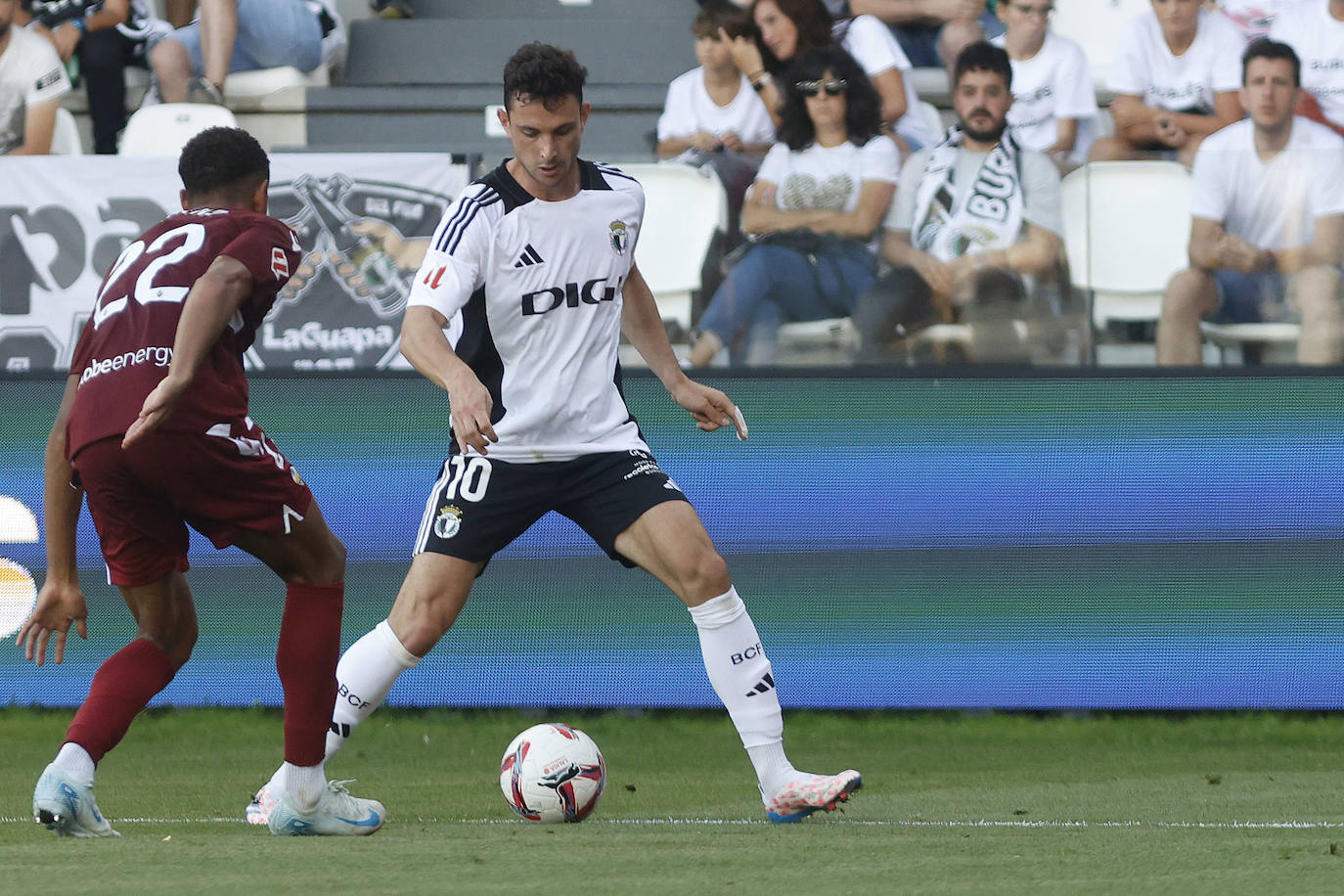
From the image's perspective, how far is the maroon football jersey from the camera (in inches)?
176

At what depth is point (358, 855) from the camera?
162 inches

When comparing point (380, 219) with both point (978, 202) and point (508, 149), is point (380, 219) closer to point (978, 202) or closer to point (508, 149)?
point (508, 149)

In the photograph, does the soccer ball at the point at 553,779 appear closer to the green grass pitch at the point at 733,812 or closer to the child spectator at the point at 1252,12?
the green grass pitch at the point at 733,812

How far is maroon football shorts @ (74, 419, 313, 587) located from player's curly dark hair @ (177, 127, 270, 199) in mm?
653

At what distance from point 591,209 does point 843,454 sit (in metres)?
2.78

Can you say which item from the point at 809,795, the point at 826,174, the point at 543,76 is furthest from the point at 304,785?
the point at 826,174

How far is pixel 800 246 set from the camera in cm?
739

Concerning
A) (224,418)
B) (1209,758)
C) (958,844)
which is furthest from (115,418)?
(1209,758)

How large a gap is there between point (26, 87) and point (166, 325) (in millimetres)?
5485

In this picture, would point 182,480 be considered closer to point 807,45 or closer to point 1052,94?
point 1052,94

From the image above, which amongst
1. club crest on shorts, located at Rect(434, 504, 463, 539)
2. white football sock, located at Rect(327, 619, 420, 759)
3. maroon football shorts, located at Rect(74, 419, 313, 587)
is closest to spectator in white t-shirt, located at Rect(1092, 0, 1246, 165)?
club crest on shorts, located at Rect(434, 504, 463, 539)

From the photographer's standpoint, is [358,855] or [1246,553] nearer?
[358,855]

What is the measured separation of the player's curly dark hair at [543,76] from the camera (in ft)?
15.8

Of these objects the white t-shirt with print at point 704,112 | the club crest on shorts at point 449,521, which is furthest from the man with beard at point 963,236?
the club crest on shorts at point 449,521
